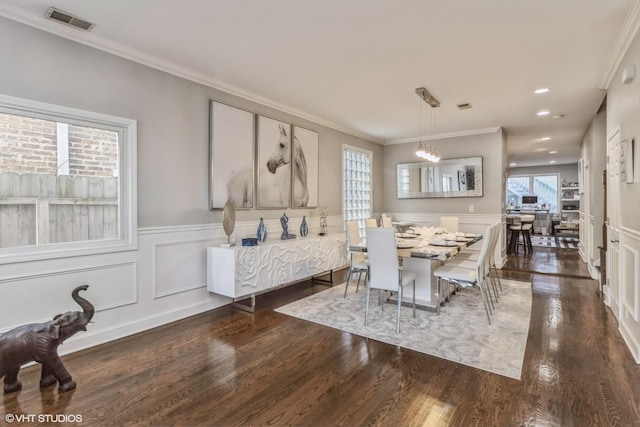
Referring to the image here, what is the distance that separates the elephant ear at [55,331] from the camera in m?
2.11

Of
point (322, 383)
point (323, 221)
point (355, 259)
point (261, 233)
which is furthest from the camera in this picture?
point (323, 221)

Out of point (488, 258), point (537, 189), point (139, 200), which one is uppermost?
point (537, 189)

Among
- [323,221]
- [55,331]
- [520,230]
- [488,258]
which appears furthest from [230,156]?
[520,230]

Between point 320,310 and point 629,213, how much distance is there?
3.00 m

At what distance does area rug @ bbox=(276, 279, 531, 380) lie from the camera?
103 inches

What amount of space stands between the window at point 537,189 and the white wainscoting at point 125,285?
13.0 m

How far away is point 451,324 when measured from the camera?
10.6 ft

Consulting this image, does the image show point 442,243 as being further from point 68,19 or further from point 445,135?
point 68,19

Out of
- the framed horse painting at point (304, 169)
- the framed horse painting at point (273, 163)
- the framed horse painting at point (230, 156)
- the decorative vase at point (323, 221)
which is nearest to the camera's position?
the framed horse painting at point (230, 156)

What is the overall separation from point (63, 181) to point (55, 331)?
1289 mm

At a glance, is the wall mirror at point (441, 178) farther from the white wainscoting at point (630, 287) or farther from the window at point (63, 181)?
the window at point (63, 181)

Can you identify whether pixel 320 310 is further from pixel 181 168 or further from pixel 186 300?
pixel 181 168

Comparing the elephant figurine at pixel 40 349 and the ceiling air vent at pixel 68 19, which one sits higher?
the ceiling air vent at pixel 68 19

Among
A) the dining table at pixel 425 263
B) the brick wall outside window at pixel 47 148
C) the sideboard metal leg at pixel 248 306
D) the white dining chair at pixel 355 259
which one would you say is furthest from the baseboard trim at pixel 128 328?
the dining table at pixel 425 263
